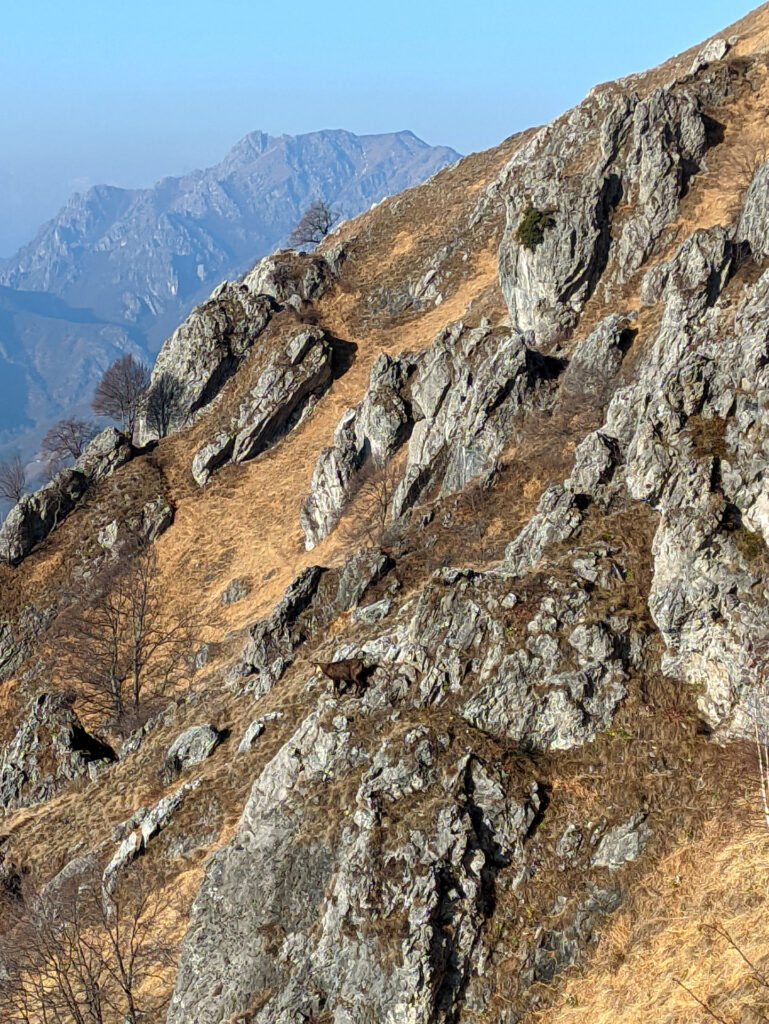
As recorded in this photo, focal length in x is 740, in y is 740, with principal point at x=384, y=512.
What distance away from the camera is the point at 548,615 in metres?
18.3

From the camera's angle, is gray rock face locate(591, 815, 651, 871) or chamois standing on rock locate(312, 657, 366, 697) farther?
chamois standing on rock locate(312, 657, 366, 697)

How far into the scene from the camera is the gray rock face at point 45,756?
1223 inches

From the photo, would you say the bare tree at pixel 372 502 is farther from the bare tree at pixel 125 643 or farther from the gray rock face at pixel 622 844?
the gray rock face at pixel 622 844

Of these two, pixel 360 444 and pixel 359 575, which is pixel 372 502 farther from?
pixel 359 575

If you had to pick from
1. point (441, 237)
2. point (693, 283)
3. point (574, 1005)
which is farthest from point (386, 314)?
point (574, 1005)

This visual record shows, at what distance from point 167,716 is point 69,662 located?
18.4 metres

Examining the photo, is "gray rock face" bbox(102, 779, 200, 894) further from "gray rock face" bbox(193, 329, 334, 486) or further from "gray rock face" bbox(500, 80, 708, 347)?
"gray rock face" bbox(193, 329, 334, 486)

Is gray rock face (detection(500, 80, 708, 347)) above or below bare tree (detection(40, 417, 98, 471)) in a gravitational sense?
above

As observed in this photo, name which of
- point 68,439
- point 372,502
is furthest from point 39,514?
point 372,502

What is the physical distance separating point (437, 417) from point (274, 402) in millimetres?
17759

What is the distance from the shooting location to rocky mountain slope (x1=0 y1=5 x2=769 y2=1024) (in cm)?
1421

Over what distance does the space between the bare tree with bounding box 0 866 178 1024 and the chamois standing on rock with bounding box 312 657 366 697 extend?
7.03m

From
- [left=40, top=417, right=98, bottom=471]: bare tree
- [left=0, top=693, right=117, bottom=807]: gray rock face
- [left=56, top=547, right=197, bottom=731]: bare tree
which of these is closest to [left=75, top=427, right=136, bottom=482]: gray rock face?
[left=56, top=547, right=197, bottom=731]: bare tree

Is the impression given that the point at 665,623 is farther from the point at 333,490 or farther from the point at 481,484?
the point at 333,490
